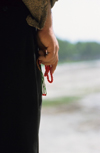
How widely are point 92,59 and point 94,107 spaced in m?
6.00

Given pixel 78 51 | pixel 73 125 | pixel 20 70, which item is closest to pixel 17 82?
pixel 20 70

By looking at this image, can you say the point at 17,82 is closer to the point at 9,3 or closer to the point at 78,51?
the point at 9,3

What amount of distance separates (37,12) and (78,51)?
8868 millimetres

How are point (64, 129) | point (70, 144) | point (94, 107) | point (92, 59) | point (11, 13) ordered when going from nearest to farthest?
point (11, 13) → point (70, 144) → point (64, 129) → point (94, 107) → point (92, 59)

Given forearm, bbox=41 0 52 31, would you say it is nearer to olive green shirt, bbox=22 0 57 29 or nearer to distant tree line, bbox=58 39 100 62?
olive green shirt, bbox=22 0 57 29

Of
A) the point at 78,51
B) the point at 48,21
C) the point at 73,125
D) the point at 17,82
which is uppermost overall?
the point at 48,21

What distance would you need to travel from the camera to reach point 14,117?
759mm

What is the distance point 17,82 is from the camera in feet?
2.48

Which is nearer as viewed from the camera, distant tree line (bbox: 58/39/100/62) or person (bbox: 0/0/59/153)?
person (bbox: 0/0/59/153)

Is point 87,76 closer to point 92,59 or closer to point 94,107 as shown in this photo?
point 94,107

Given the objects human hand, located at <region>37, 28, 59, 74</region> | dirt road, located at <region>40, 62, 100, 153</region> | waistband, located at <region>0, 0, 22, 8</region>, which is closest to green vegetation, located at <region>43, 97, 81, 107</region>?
dirt road, located at <region>40, 62, 100, 153</region>

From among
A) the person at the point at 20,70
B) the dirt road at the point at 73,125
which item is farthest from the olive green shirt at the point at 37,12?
the dirt road at the point at 73,125

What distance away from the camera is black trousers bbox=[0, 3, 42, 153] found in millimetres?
738

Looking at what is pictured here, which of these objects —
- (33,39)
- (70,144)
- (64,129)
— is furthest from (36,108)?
(64,129)
